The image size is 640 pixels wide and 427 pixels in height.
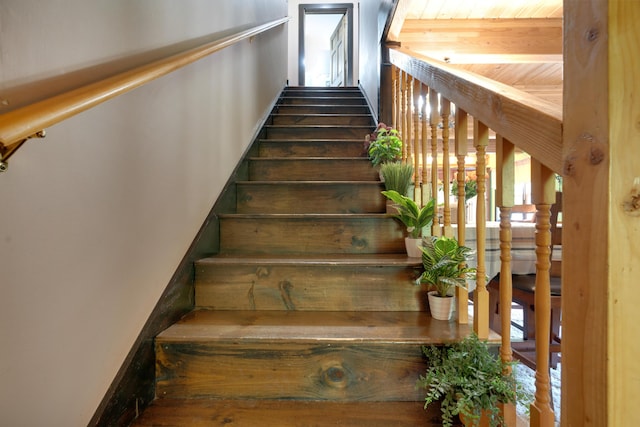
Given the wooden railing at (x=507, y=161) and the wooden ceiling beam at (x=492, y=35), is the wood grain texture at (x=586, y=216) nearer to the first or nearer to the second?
the wooden railing at (x=507, y=161)

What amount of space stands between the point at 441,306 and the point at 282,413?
0.62 metres

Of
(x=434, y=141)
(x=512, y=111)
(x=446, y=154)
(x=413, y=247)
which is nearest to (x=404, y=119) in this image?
(x=434, y=141)

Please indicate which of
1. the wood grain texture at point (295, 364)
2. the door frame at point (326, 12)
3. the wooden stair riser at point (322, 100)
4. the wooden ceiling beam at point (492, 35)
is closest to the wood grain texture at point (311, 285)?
the wood grain texture at point (295, 364)

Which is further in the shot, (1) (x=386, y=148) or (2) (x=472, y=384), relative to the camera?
(1) (x=386, y=148)

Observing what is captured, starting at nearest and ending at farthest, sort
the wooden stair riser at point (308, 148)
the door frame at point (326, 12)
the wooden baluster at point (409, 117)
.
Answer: the wooden baluster at point (409, 117) < the wooden stair riser at point (308, 148) < the door frame at point (326, 12)

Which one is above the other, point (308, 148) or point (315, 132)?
point (315, 132)

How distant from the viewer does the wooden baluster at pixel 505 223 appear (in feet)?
2.78

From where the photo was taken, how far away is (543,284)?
753mm

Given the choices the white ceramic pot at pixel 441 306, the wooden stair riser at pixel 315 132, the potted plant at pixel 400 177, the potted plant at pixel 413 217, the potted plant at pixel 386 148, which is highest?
the wooden stair riser at pixel 315 132

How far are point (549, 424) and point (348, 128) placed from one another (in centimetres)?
238

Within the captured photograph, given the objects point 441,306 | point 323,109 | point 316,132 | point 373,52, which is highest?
point 373,52

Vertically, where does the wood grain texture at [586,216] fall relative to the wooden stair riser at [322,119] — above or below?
below

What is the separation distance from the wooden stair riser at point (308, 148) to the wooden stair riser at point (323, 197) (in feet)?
2.18

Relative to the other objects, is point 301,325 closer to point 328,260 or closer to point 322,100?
point 328,260
